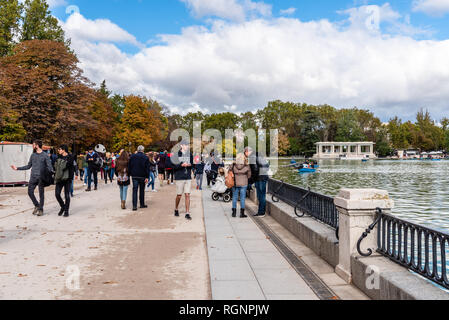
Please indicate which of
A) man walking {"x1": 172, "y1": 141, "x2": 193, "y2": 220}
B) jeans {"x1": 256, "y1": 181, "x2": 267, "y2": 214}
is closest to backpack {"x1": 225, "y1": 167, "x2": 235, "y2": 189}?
jeans {"x1": 256, "y1": 181, "x2": 267, "y2": 214}

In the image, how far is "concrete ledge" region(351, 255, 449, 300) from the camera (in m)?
3.59

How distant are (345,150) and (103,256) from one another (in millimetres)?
114131

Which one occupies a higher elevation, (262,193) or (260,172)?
(260,172)

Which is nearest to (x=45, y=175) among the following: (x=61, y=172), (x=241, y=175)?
(x=61, y=172)

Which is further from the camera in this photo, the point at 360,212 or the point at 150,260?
the point at 150,260

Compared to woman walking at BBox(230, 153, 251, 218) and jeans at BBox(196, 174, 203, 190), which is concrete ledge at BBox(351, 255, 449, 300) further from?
jeans at BBox(196, 174, 203, 190)

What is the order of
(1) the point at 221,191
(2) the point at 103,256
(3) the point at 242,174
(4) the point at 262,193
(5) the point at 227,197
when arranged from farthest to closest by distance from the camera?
(5) the point at 227,197 → (1) the point at 221,191 → (4) the point at 262,193 → (3) the point at 242,174 → (2) the point at 103,256

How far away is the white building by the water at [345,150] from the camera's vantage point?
108 meters

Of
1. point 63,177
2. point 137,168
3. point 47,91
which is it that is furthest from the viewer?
point 47,91


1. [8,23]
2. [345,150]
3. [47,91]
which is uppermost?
[8,23]

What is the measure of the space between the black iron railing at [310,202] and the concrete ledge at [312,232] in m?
0.13

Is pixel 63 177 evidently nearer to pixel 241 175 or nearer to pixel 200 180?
pixel 241 175

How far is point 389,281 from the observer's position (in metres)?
4.02
